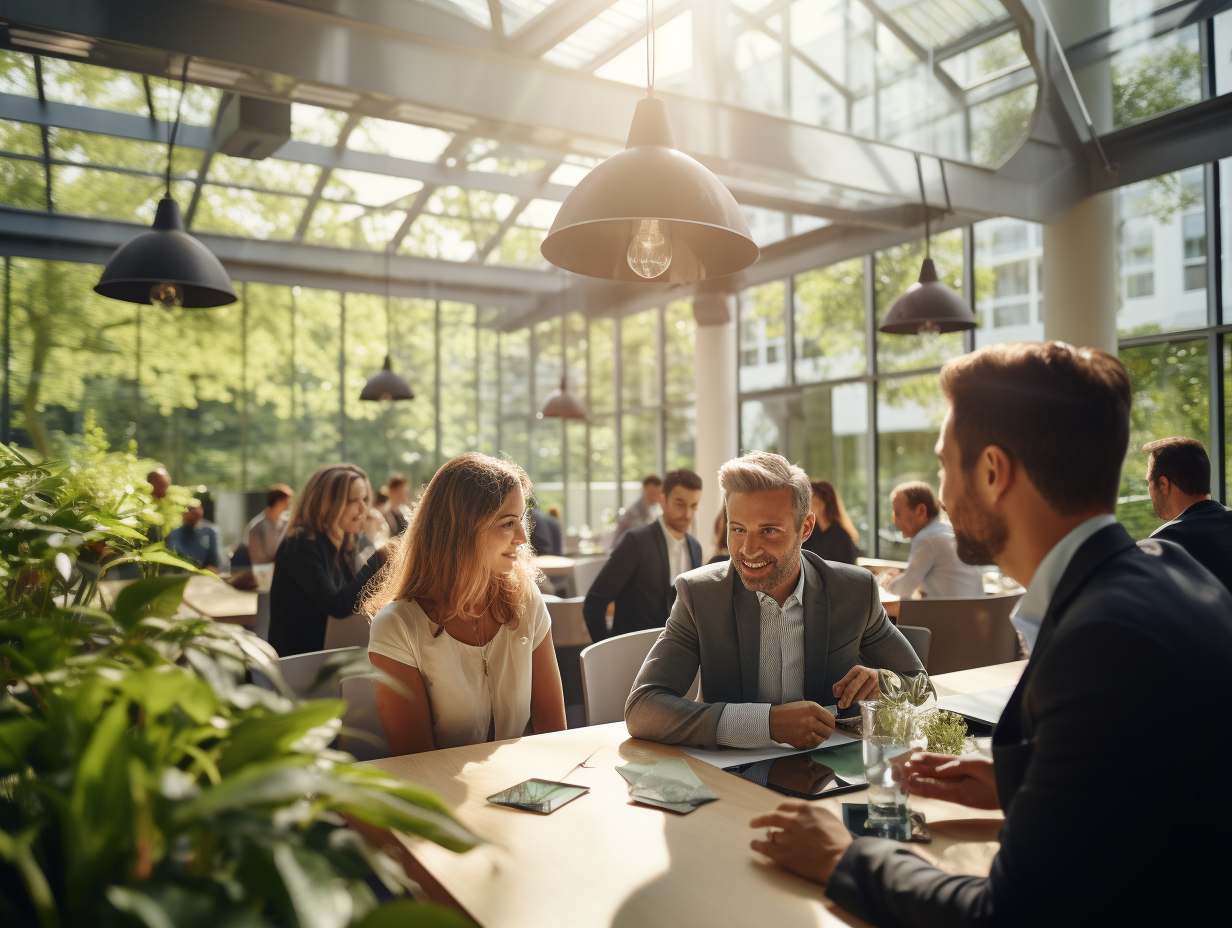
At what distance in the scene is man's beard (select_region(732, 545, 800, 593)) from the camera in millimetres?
2283

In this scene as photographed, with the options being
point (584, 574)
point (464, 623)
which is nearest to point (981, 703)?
point (464, 623)

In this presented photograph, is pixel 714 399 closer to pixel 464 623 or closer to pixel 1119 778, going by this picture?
pixel 464 623

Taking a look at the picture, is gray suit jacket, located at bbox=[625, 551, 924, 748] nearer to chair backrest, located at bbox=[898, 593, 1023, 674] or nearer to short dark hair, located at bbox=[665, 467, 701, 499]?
chair backrest, located at bbox=[898, 593, 1023, 674]

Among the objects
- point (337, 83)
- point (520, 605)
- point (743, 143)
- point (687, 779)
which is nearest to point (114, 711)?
point (687, 779)

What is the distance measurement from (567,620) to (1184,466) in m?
3.08

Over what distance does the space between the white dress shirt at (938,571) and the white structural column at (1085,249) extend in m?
2.04

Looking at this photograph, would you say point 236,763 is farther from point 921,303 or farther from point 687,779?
point 921,303

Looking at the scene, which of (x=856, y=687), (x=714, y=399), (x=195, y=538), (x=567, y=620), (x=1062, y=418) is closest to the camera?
(x=1062, y=418)

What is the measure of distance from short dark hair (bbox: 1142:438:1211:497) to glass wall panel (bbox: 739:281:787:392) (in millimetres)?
5420

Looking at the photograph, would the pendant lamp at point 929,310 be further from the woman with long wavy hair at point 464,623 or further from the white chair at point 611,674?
the woman with long wavy hair at point 464,623

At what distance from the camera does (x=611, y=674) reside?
8.59ft

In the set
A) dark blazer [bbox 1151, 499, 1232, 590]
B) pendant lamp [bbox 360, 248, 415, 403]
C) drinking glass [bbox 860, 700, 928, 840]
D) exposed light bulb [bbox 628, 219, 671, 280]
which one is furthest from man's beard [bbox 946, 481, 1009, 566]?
pendant lamp [bbox 360, 248, 415, 403]

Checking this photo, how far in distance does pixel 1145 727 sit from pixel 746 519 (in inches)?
55.2

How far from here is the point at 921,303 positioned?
181 inches
